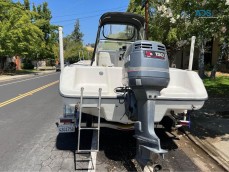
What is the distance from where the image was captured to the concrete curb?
555cm

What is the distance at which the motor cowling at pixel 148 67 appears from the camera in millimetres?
4633

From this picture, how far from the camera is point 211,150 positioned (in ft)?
20.5

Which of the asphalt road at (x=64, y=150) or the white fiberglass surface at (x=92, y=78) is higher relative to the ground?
the white fiberglass surface at (x=92, y=78)

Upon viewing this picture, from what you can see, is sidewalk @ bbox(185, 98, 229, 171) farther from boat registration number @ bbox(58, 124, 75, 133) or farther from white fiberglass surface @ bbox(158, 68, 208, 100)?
boat registration number @ bbox(58, 124, 75, 133)

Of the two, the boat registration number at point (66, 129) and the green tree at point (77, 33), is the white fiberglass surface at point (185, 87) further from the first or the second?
the green tree at point (77, 33)

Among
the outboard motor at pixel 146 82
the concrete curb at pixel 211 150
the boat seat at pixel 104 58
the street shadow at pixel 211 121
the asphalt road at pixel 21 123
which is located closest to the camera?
the outboard motor at pixel 146 82

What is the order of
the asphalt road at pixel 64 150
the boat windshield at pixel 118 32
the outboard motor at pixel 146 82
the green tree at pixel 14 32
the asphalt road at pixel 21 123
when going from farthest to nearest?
1. the green tree at pixel 14 32
2. the boat windshield at pixel 118 32
3. the asphalt road at pixel 21 123
4. the asphalt road at pixel 64 150
5. the outboard motor at pixel 146 82

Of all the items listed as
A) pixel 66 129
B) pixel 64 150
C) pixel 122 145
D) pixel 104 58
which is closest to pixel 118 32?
pixel 104 58

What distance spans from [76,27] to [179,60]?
A: 293 feet

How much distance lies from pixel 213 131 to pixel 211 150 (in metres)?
1.54

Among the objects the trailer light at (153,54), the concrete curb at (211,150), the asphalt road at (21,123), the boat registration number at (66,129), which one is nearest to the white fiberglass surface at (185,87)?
the trailer light at (153,54)

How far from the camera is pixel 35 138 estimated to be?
281 inches

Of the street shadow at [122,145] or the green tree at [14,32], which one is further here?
the green tree at [14,32]


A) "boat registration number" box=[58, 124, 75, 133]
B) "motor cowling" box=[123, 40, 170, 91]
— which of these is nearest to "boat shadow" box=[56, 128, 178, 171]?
"boat registration number" box=[58, 124, 75, 133]
